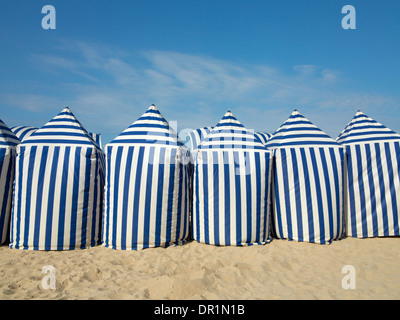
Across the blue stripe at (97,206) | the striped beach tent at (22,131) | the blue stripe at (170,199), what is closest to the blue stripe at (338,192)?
the blue stripe at (170,199)

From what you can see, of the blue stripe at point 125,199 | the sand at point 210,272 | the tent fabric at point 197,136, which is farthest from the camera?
the tent fabric at point 197,136

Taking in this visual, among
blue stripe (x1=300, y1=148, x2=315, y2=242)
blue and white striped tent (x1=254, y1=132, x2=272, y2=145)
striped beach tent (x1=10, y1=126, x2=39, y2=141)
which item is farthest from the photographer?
blue and white striped tent (x1=254, y1=132, x2=272, y2=145)

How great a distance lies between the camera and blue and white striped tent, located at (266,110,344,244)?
4277 millimetres

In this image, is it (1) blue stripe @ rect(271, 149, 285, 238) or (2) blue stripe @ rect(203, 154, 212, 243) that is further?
(1) blue stripe @ rect(271, 149, 285, 238)

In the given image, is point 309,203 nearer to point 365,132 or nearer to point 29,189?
point 365,132

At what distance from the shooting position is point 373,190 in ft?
15.1

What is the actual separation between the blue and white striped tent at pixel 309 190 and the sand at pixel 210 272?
0.22 m

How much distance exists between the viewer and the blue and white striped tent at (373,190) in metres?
4.60

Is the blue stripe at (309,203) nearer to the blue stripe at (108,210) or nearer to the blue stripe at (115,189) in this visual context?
the blue stripe at (115,189)

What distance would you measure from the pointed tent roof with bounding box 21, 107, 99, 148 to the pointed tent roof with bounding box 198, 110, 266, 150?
1.89 metres

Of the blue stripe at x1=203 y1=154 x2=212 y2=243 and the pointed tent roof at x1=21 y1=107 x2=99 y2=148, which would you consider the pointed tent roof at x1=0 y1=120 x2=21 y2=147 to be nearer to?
the pointed tent roof at x1=21 y1=107 x2=99 y2=148

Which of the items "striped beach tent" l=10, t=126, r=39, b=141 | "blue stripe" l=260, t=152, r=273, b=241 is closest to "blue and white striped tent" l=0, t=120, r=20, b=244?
"striped beach tent" l=10, t=126, r=39, b=141
